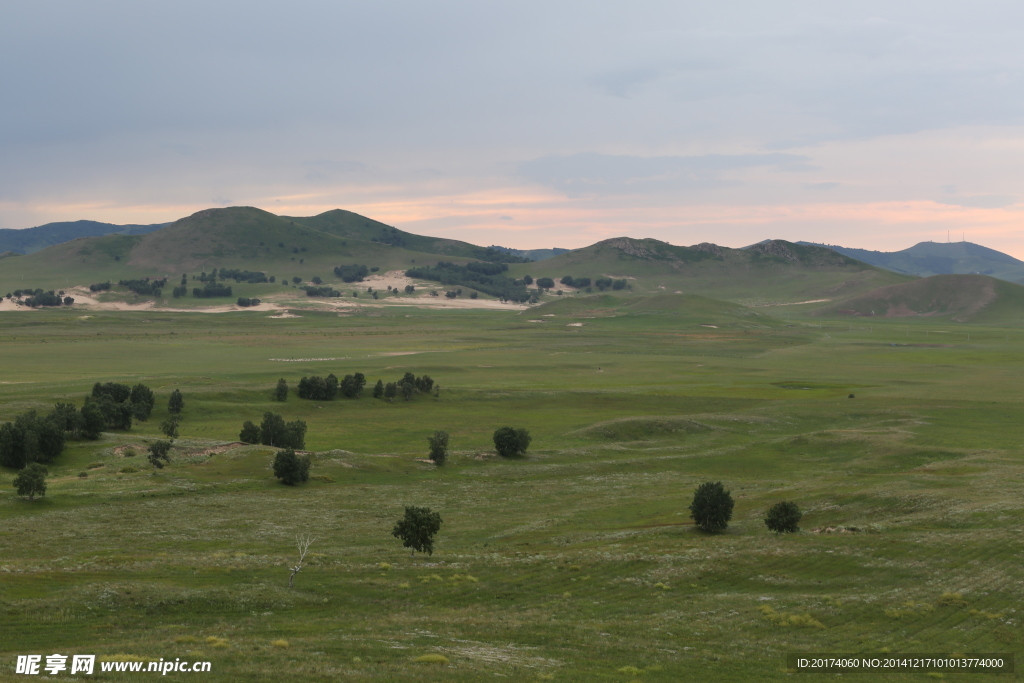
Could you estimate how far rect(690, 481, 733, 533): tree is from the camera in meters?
63.6

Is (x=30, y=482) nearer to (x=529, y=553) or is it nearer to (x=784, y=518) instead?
(x=529, y=553)

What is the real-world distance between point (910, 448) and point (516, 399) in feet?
231

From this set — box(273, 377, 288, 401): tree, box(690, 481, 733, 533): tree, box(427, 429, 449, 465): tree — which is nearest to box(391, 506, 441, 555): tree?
box(690, 481, 733, 533): tree

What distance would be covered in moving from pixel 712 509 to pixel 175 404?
3809 inches

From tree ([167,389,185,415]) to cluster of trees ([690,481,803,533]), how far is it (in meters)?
93.9

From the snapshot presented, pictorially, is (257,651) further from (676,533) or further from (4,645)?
(676,533)

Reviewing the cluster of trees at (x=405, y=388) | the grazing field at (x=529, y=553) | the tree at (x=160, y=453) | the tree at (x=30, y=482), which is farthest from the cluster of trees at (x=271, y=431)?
the cluster of trees at (x=405, y=388)

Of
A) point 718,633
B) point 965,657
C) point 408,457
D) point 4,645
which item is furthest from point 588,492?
point 4,645

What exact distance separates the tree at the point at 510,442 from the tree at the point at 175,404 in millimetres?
57260

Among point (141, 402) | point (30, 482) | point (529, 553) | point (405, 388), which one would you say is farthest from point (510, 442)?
point (141, 402)

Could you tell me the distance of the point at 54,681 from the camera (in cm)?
2770

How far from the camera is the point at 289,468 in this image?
84438 millimetres

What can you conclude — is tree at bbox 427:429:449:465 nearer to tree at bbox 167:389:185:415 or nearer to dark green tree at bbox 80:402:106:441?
dark green tree at bbox 80:402:106:441

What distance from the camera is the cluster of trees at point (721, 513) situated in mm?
61500
